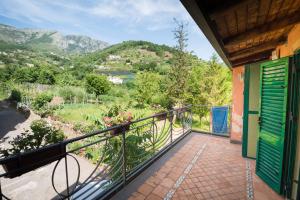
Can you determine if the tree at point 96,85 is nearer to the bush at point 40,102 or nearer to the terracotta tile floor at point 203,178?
the bush at point 40,102

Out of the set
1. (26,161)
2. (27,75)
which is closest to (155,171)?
(26,161)

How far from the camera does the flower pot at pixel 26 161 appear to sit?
4.46ft

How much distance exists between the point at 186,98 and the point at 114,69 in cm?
3127

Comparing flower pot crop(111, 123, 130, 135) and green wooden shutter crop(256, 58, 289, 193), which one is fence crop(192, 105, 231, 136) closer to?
green wooden shutter crop(256, 58, 289, 193)

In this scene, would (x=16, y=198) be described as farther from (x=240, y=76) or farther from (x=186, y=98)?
(x=186, y=98)

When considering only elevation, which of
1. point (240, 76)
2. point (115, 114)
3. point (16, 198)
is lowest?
point (16, 198)

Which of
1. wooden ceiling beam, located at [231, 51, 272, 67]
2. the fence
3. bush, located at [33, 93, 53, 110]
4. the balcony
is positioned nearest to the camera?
the balcony

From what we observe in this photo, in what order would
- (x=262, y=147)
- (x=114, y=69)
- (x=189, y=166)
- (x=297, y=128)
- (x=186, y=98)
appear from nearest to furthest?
(x=297, y=128)
(x=262, y=147)
(x=189, y=166)
(x=186, y=98)
(x=114, y=69)

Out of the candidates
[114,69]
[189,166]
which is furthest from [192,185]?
[114,69]

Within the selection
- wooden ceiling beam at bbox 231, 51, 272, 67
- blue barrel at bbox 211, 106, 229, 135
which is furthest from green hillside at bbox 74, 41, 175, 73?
wooden ceiling beam at bbox 231, 51, 272, 67

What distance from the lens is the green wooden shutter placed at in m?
2.50

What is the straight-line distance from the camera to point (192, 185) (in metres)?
2.79

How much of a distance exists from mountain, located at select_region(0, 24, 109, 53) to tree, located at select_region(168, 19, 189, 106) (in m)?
80.7

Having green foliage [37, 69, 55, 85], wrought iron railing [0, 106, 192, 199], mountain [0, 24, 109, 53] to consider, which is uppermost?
mountain [0, 24, 109, 53]
